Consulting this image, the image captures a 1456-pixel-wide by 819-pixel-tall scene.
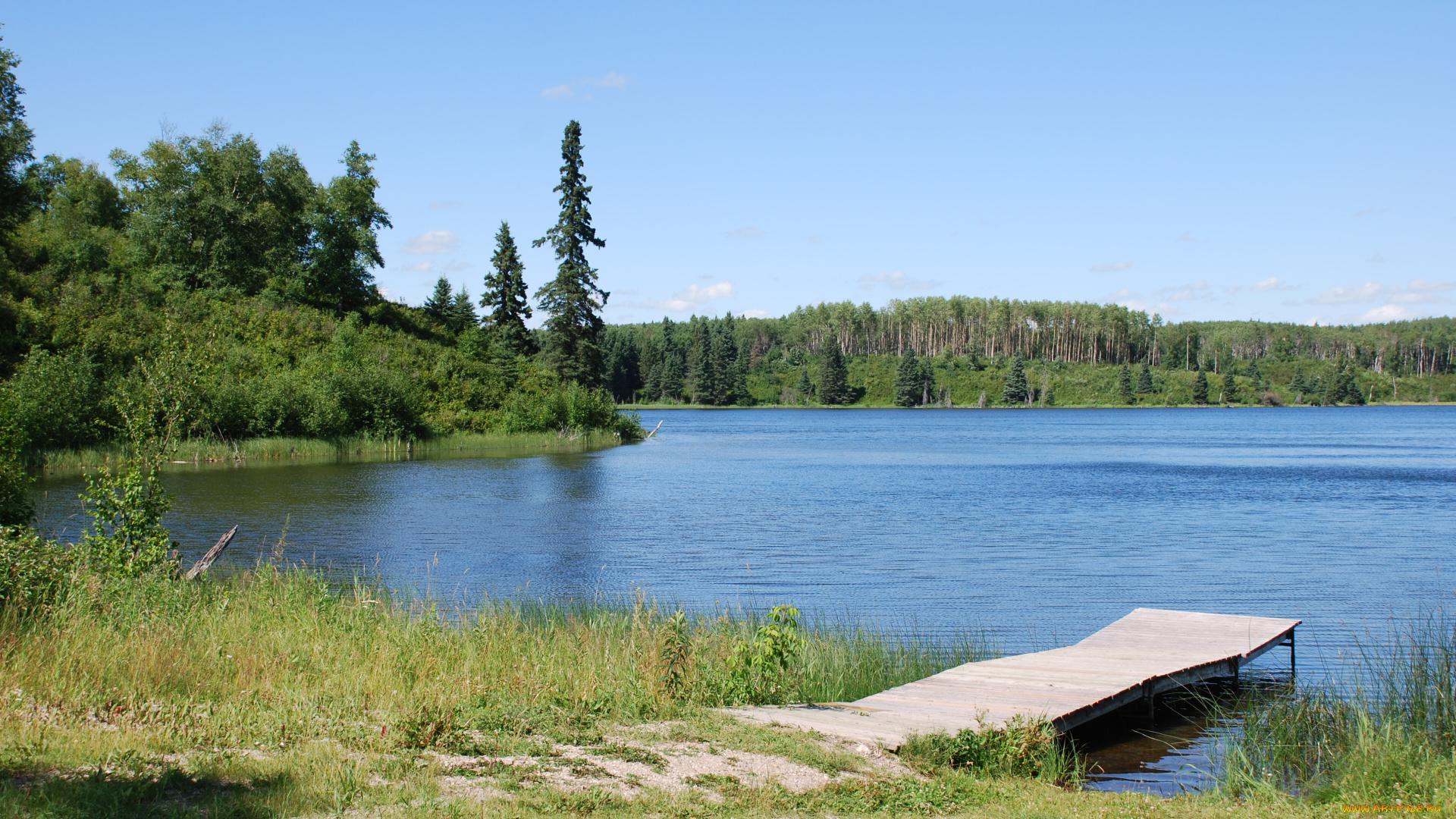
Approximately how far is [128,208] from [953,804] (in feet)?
236

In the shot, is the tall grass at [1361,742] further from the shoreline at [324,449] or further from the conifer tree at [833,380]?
the conifer tree at [833,380]

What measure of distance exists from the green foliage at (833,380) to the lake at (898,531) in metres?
101

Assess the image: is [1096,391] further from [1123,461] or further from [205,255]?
[205,255]

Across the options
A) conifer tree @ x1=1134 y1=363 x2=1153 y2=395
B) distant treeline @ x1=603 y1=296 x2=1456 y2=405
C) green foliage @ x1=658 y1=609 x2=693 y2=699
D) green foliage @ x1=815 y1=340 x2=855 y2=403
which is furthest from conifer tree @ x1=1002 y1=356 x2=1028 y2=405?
green foliage @ x1=658 y1=609 x2=693 y2=699

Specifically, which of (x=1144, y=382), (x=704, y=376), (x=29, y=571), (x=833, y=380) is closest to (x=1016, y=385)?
(x=1144, y=382)

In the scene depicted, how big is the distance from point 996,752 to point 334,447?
147 ft

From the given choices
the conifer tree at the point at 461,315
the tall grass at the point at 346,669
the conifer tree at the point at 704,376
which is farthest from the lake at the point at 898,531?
the conifer tree at the point at 704,376

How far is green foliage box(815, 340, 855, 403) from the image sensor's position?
156m

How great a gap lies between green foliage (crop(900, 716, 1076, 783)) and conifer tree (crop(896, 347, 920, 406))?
14527cm

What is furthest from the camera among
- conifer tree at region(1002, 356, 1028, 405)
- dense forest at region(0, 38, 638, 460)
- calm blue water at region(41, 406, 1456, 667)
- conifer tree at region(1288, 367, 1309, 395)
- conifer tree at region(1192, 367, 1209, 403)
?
conifer tree at region(1288, 367, 1309, 395)

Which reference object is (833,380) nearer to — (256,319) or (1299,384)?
(1299,384)

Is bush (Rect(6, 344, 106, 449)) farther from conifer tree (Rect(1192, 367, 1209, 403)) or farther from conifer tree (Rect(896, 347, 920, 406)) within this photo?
conifer tree (Rect(1192, 367, 1209, 403))

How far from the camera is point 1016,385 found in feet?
490

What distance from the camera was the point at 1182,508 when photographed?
32281 millimetres
